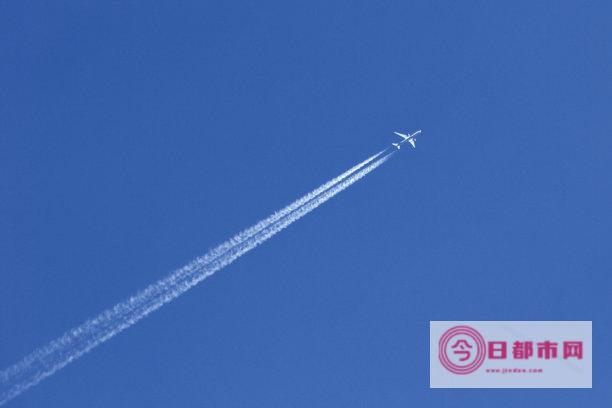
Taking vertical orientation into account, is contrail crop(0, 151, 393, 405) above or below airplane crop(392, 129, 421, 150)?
below

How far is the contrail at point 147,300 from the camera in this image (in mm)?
2918

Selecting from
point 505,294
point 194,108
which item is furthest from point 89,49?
point 505,294

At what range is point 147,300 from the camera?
9.62 ft

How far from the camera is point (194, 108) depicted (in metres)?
2.97

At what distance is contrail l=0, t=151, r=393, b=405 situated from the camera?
9.57ft

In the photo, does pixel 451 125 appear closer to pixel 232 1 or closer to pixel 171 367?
pixel 232 1

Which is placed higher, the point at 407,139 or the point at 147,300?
the point at 407,139

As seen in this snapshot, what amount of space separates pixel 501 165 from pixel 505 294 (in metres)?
0.53

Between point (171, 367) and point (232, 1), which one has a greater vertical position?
point (232, 1)

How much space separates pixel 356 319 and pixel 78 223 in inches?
47.4

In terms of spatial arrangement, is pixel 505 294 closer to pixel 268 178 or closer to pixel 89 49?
pixel 268 178

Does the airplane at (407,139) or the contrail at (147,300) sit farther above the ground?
the airplane at (407,139)

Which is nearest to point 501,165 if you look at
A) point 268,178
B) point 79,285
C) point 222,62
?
point 268,178

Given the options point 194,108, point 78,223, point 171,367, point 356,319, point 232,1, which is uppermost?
point 232,1
